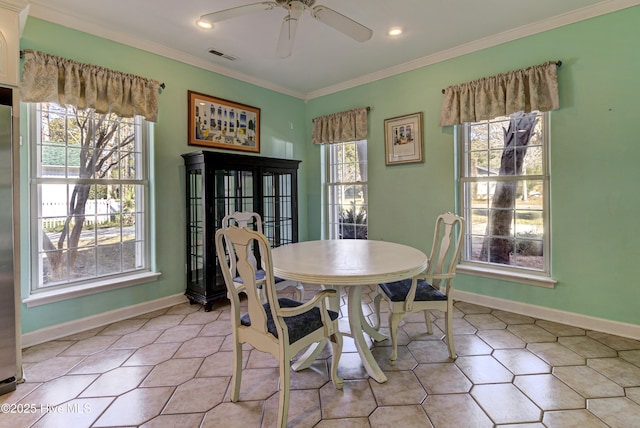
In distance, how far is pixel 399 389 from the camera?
184 cm

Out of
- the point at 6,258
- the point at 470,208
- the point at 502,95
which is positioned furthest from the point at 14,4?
the point at 470,208

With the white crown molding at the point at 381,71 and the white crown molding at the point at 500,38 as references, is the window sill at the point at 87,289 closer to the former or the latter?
the white crown molding at the point at 381,71

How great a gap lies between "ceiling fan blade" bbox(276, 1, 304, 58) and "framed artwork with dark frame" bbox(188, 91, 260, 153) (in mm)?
1435

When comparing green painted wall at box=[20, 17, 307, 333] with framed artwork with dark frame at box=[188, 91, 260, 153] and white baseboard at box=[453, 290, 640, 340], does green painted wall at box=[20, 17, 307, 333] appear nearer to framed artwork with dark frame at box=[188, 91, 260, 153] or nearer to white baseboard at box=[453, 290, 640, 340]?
framed artwork with dark frame at box=[188, 91, 260, 153]

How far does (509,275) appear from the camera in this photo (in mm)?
3002

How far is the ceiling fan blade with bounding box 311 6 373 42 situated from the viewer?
1936mm

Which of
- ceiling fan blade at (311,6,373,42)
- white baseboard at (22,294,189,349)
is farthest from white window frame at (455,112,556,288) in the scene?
white baseboard at (22,294,189,349)

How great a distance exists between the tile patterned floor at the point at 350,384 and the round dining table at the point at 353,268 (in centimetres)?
13

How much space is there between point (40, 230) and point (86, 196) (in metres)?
0.44

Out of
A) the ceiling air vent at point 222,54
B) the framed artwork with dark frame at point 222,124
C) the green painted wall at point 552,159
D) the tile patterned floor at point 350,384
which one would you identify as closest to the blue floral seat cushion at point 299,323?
the tile patterned floor at point 350,384

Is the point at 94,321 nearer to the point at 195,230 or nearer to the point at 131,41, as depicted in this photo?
the point at 195,230

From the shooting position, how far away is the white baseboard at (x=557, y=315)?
8.11 feet

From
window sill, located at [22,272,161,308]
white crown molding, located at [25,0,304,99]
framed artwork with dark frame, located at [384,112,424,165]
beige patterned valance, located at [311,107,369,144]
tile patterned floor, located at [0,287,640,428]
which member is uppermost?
white crown molding, located at [25,0,304,99]

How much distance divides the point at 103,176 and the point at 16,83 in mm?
1110
